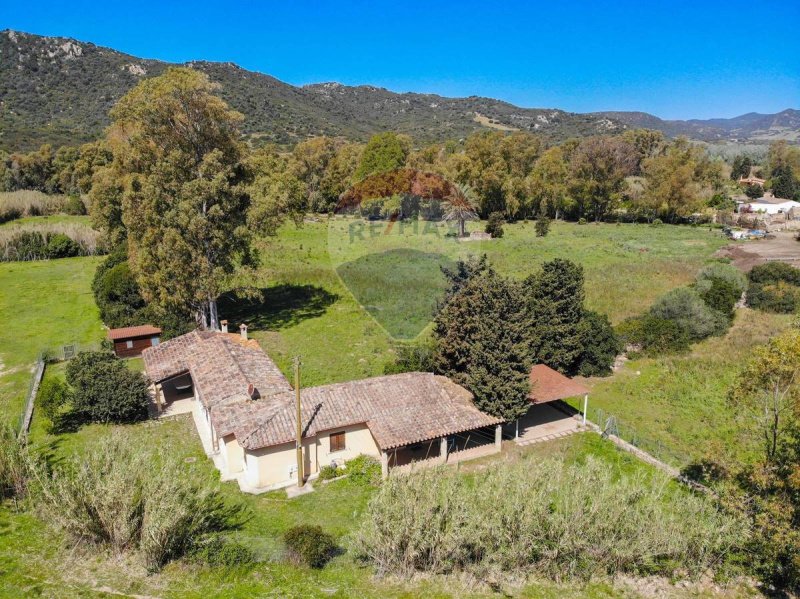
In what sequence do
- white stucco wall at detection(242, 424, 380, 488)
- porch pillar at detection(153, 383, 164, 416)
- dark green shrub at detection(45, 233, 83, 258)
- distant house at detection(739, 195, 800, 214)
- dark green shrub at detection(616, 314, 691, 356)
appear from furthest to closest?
distant house at detection(739, 195, 800, 214) → dark green shrub at detection(45, 233, 83, 258) → dark green shrub at detection(616, 314, 691, 356) → porch pillar at detection(153, 383, 164, 416) → white stucco wall at detection(242, 424, 380, 488)

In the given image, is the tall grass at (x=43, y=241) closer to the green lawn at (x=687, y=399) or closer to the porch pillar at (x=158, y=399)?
the porch pillar at (x=158, y=399)

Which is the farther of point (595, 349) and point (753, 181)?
point (753, 181)

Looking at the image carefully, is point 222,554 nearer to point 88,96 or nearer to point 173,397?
point 173,397

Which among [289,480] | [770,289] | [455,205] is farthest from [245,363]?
[770,289]

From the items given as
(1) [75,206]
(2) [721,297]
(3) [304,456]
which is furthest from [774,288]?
(1) [75,206]

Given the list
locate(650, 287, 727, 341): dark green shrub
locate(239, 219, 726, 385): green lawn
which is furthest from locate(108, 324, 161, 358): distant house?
locate(650, 287, 727, 341): dark green shrub

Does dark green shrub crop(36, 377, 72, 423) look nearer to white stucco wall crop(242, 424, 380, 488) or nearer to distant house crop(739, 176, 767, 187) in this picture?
white stucco wall crop(242, 424, 380, 488)
